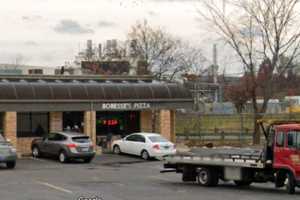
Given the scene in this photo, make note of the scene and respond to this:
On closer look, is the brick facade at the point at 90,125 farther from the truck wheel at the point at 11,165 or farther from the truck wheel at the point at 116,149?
the truck wheel at the point at 11,165

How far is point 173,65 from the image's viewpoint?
83812 mm

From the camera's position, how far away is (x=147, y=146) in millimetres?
38531

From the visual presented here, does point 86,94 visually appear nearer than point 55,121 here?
Yes

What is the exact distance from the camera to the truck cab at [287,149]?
21250mm

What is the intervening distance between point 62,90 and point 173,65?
43.2 m

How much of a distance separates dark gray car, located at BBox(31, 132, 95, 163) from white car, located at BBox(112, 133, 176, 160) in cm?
342

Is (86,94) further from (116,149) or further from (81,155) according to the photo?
(81,155)

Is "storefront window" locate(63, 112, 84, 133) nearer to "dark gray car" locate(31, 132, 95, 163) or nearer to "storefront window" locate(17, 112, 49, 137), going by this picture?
"storefront window" locate(17, 112, 49, 137)

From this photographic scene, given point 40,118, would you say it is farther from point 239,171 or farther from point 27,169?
point 239,171

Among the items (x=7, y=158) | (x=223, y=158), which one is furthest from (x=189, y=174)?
(x=7, y=158)

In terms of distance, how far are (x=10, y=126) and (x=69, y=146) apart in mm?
5572

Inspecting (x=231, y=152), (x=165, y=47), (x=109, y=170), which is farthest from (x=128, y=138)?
(x=165, y=47)

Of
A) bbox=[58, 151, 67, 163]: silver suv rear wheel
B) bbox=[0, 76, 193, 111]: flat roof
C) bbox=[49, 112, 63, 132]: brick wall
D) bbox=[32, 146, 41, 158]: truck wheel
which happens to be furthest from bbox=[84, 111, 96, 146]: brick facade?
bbox=[58, 151, 67, 163]: silver suv rear wheel

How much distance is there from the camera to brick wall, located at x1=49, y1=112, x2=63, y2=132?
42.5 m
